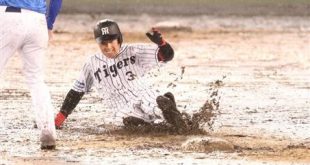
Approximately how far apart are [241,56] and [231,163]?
12.5m

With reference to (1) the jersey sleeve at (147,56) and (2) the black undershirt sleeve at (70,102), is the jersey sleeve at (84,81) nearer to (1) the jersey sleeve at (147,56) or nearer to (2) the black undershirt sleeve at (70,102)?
(2) the black undershirt sleeve at (70,102)

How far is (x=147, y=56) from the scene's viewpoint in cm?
980

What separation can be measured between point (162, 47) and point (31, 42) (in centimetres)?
146

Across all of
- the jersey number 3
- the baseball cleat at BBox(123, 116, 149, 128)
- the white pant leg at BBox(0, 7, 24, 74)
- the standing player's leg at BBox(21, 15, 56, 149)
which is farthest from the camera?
the jersey number 3

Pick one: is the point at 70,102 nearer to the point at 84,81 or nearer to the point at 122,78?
the point at 84,81

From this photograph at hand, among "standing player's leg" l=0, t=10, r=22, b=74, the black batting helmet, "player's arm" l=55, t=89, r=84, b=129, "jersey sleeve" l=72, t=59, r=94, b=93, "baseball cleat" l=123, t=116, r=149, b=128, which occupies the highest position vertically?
the black batting helmet

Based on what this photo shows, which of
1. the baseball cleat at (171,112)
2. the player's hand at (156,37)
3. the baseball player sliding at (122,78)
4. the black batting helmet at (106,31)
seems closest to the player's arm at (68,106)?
the baseball player sliding at (122,78)

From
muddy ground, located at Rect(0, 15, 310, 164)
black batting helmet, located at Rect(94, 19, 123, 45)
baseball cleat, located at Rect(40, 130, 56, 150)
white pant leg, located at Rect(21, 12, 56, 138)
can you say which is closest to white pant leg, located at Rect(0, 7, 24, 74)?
white pant leg, located at Rect(21, 12, 56, 138)

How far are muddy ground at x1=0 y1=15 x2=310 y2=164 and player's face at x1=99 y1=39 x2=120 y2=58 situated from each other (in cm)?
74

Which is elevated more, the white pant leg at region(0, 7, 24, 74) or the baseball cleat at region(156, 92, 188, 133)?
the white pant leg at region(0, 7, 24, 74)

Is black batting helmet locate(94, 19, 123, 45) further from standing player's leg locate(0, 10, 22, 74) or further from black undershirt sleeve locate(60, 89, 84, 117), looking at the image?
standing player's leg locate(0, 10, 22, 74)

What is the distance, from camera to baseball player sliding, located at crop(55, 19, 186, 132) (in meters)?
9.74

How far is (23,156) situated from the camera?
8.49m

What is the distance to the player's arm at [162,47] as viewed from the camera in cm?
933
